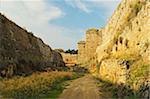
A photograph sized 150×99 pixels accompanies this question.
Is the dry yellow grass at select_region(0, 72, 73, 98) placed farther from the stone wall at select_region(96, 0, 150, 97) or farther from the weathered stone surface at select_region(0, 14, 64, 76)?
the stone wall at select_region(96, 0, 150, 97)

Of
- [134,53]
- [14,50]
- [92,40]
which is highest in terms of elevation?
[92,40]

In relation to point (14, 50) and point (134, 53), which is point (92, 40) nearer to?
point (14, 50)

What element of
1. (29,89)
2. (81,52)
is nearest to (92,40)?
(81,52)

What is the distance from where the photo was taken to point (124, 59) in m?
23.1

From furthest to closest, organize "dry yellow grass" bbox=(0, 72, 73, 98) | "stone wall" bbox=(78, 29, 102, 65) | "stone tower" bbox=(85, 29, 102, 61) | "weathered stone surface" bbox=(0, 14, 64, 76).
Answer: "stone tower" bbox=(85, 29, 102, 61) < "stone wall" bbox=(78, 29, 102, 65) < "weathered stone surface" bbox=(0, 14, 64, 76) < "dry yellow grass" bbox=(0, 72, 73, 98)

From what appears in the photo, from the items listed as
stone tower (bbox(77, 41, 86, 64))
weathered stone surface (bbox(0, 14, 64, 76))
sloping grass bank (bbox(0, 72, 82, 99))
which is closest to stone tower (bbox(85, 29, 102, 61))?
stone tower (bbox(77, 41, 86, 64))

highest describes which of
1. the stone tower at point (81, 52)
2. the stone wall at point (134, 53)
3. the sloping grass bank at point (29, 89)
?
the stone tower at point (81, 52)

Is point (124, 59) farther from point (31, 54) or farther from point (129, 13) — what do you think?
point (31, 54)

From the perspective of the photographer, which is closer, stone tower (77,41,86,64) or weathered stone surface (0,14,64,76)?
weathered stone surface (0,14,64,76)

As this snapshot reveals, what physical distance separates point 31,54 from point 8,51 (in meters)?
8.41

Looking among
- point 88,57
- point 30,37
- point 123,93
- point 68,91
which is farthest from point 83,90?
point 88,57

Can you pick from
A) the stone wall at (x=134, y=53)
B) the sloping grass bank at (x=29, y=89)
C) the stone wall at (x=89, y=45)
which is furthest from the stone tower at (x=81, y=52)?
the sloping grass bank at (x=29, y=89)

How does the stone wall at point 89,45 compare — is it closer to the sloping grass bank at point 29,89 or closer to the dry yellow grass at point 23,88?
the sloping grass bank at point 29,89

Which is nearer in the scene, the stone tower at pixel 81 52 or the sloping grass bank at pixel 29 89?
the sloping grass bank at pixel 29 89
